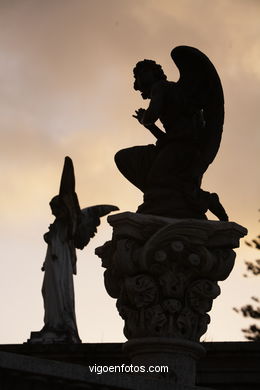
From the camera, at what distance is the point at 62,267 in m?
21.2

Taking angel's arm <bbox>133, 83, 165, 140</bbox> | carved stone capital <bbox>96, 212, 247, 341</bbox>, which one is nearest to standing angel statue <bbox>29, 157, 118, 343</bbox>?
angel's arm <bbox>133, 83, 165, 140</bbox>

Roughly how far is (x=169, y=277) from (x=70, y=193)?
868cm

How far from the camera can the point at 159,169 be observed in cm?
1212

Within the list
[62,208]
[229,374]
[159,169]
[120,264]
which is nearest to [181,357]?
[120,264]

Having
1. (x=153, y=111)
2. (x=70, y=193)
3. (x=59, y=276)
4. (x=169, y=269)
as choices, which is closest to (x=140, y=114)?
(x=153, y=111)

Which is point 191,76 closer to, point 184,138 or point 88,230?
point 184,138

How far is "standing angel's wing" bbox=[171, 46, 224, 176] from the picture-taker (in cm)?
1247

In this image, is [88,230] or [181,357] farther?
[88,230]

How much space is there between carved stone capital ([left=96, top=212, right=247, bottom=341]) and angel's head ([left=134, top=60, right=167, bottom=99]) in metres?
1.58

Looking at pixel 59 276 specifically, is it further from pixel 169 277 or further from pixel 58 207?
pixel 169 277

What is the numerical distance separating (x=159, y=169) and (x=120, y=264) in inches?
47.2

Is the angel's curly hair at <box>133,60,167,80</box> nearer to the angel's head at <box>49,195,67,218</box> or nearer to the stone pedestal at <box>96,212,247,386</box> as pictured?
the stone pedestal at <box>96,212,247,386</box>

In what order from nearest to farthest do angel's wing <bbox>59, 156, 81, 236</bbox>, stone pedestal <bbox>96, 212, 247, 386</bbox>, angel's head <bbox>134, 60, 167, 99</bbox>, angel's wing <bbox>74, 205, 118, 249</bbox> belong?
stone pedestal <bbox>96, 212, 247, 386</bbox> → angel's head <bbox>134, 60, 167, 99</bbox> → angel's wing <bbox>59, 156, 81, 236</bbox> → angel's wing <bbox>74, 205, 118, 249</bbox>

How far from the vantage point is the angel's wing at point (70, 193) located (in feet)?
61.4
